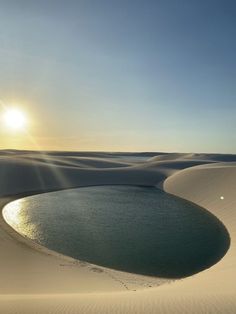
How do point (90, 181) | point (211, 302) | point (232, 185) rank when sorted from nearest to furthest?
point (211, 302) < point (232, 185) < point (90, 181)

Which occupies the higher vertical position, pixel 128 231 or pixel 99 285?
pixel 99 285

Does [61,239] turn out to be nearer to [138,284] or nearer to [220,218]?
[138,284]

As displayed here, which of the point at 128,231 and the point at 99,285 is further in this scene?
the point at 128,231

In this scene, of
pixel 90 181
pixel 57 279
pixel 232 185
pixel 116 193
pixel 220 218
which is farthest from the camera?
pixel 90 181

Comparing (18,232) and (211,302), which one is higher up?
(211,302)

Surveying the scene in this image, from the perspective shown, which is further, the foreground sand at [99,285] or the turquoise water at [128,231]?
the turquoise water at [128,231]

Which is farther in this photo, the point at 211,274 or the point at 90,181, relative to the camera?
the point at 90,181

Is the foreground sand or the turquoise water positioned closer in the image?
the foreground sand

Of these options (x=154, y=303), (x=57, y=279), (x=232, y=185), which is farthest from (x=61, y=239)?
(x=232, y=185)
